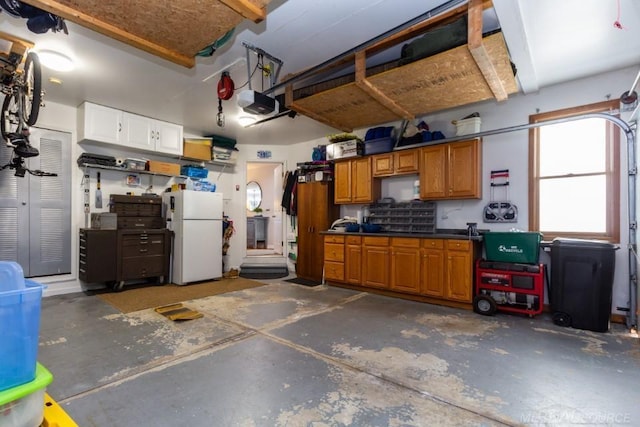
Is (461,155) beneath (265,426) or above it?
above

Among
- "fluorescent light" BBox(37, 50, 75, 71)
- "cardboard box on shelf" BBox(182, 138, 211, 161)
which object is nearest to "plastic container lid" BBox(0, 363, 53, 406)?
"fluorescent light" BBox(37, 50, 75, 71)

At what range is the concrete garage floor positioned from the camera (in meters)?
1.79

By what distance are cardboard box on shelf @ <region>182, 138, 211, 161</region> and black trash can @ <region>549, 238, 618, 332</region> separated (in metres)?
5.84

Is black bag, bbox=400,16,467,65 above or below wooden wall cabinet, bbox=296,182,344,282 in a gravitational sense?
above

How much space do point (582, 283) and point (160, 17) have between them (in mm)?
4628

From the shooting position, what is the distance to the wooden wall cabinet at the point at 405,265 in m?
4.32

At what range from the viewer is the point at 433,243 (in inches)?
164

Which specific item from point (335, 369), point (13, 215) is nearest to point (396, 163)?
point (335, 369)

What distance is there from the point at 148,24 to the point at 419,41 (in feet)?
7.56

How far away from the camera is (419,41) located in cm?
282

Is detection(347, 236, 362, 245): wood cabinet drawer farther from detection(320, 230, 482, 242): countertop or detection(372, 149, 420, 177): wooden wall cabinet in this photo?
detection(372, 149, 420, 177): wooden wall cabinet

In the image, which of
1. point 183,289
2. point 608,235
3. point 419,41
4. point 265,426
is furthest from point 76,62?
point 608,235

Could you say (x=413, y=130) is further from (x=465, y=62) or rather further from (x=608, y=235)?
(x=608, y=235)

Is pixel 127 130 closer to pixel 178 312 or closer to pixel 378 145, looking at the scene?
pixel 178 312
